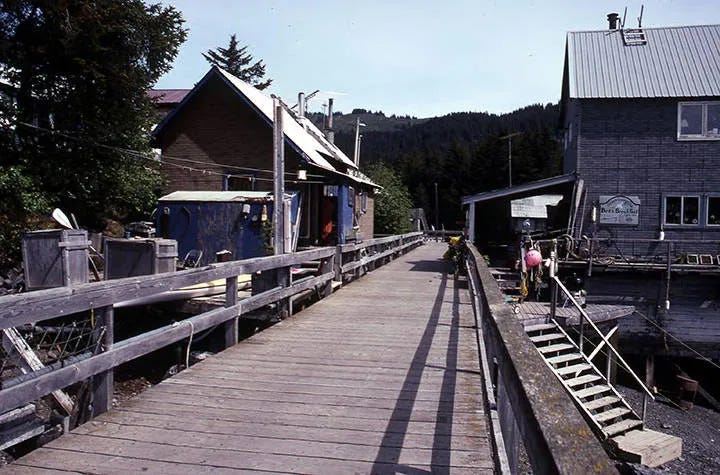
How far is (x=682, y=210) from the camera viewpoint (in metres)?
20.7

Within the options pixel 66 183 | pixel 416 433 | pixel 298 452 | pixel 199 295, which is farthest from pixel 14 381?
pixel 66 183

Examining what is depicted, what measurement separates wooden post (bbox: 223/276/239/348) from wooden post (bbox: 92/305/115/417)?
2203 millimetres

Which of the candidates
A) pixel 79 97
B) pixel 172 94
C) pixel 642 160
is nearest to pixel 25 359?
pixel 79 97

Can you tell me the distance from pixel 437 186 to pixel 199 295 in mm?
76642

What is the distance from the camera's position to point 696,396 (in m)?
16.8

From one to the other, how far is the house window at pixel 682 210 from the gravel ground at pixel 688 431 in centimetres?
729

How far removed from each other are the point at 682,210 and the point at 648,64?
570 cm

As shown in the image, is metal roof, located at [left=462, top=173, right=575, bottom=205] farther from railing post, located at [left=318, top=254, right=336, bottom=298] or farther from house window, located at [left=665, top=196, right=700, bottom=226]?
railing post, located at [left=318, top=254, right=336, bottom=298]

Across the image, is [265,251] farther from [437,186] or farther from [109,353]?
[437,186]

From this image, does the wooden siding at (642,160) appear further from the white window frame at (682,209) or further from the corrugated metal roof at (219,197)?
the corrugated metal roof at (219,197)

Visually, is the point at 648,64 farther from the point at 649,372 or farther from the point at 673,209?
the point at 649,372

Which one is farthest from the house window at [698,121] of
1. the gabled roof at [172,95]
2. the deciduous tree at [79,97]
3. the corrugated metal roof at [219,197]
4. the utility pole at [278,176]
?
the gabled roof at [172,95]

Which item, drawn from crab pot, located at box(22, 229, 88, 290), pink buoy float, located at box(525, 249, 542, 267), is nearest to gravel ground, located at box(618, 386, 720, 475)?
pink buoy float, located at box(525, 249, 542, 267)

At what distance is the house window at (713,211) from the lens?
809 inches
